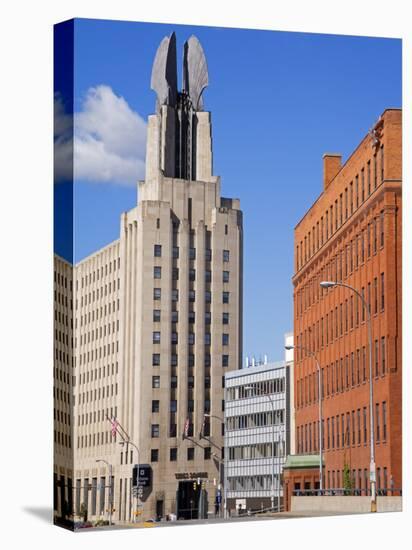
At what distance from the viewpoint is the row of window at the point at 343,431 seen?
6256cm

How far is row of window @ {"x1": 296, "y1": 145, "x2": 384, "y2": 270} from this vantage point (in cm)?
6288

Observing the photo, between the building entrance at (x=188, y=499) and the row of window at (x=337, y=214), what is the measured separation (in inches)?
369

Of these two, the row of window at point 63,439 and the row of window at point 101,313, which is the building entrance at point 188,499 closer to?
the row of window at point 63,439

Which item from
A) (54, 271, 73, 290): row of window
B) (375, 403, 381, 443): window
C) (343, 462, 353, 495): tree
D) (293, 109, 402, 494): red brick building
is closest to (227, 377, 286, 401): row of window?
(293, 109, 402, 494): red brick building

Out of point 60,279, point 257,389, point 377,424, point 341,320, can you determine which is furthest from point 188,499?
point 341,320

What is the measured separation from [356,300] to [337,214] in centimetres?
446

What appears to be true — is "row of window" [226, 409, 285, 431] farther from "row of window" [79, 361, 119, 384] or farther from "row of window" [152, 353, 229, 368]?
"row of window" [79, 361, 119, 384]

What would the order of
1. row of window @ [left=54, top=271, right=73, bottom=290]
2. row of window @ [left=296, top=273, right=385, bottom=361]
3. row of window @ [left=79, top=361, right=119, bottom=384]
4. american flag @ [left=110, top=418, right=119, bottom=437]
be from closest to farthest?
row of window @ [left=54, top=271, right=73, bottom=290] < row of window @ [left=79, top=361, right=119, bottom=384] < american flag @ [left=110, top=418, right=119, bottom=437] < row of window @ [left=296, top=273, right=385, bottom=361]

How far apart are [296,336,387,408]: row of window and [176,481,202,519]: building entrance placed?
8963 mm

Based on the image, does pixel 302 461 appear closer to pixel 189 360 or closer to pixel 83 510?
pixel 189 360

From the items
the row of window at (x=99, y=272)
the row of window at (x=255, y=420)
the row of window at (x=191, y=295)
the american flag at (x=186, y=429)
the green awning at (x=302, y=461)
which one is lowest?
the green awning at (x=302, y=461)

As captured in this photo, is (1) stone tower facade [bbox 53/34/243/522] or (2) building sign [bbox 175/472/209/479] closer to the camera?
(1) stone tower facade [bbox 53/34/243/522]

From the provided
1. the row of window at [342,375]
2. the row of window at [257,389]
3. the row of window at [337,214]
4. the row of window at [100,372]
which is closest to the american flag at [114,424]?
the row of window at [100,372]

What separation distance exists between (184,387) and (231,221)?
6.03 meters
